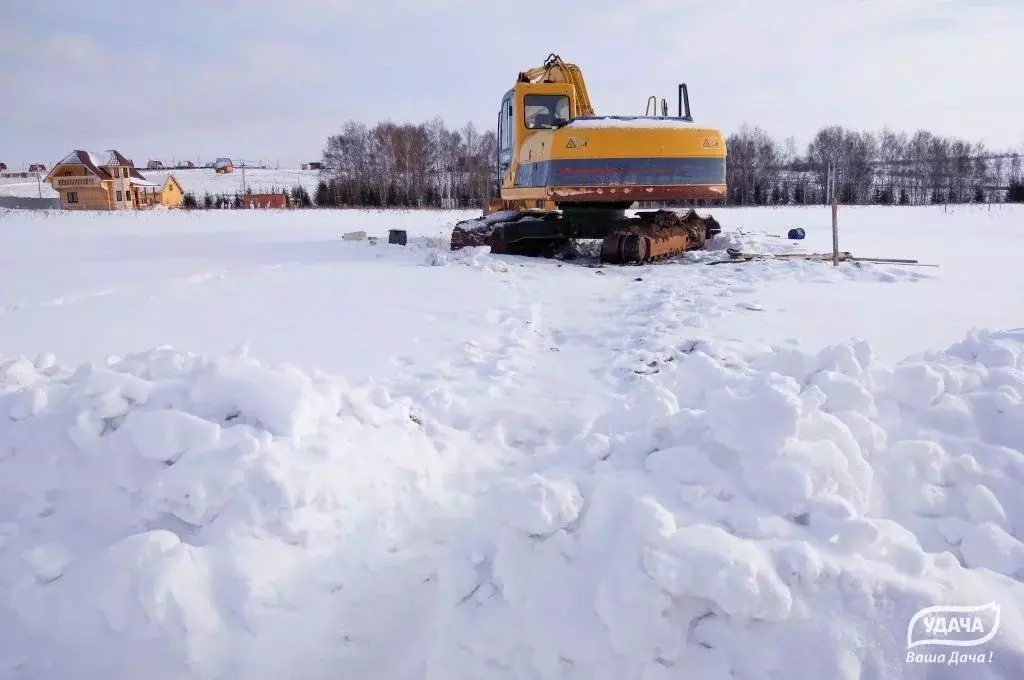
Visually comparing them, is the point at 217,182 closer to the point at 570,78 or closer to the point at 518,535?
the point at 570,78

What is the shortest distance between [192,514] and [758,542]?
1938 millimetres

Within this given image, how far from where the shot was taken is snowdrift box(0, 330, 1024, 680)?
76.7 inches

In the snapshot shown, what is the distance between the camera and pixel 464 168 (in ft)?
173

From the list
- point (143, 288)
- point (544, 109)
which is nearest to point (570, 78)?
point (544, 109)

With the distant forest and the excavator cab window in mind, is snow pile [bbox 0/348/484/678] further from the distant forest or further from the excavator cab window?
the distant forest

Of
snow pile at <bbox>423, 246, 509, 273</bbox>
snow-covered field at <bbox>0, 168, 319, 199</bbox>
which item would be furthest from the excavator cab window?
snow-covered field at <bbox>0, 168, 319, 199</bbox>

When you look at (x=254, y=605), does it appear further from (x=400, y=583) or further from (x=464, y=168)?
(x=464, y=168)

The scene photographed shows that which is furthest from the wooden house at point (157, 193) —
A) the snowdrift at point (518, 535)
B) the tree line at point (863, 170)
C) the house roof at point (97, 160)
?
the snowdrift at point (518, 535)

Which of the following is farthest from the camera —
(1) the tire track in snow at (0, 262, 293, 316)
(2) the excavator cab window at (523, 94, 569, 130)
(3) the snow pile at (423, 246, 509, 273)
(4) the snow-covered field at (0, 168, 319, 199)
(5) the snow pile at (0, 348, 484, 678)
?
(4) the snow-covered field at (0, 168, 319, 199)

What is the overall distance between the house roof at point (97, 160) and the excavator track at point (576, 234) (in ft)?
161

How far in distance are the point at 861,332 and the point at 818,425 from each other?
12.2 feet

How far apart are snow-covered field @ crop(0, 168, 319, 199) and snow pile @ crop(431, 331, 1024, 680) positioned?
65.2 meters

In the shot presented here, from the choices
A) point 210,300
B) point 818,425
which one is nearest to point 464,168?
point 210,300

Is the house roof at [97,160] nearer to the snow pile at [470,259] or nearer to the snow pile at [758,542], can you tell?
the snow pile at [470,259]
